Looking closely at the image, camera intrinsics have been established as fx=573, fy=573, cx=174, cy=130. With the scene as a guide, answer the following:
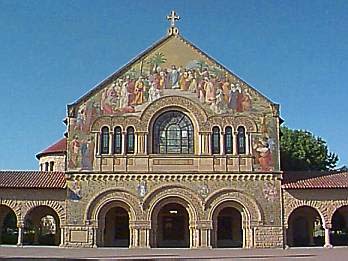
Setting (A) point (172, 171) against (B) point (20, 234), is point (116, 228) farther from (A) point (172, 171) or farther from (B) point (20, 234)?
(B) point (20, 234)

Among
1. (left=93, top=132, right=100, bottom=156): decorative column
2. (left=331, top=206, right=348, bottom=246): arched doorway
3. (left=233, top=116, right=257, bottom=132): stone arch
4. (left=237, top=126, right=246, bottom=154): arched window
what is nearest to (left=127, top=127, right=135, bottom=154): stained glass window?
(left=93, top=132, right=100, bottom=156): decorative column

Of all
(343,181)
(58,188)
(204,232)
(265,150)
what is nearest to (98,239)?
(58,188)

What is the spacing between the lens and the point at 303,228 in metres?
45.0

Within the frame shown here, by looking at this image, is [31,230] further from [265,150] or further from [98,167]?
[265,150]

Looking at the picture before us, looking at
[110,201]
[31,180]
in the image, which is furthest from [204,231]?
[31,180]

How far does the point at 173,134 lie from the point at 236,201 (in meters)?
6.17

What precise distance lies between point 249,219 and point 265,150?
186 inches

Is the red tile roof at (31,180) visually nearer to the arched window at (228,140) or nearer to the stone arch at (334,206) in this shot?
the arched window at (228,140)

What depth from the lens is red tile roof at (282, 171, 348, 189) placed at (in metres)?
37.9

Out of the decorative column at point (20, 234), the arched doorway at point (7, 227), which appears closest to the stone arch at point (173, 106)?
the decorative column at point (20, 234)

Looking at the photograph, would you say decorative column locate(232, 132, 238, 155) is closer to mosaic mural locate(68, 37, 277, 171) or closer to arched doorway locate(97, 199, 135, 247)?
mosaic mural locate(68, 37, 277, 171)

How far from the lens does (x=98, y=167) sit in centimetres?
3800

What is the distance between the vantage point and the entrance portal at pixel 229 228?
4019 cm

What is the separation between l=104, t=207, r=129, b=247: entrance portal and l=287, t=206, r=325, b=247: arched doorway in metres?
11.6
